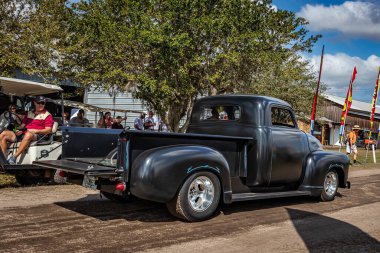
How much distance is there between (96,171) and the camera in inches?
202

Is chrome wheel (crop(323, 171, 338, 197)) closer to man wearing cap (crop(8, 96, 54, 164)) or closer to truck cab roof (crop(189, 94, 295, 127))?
truck cab roof (crop(189, 94, 295, 127))

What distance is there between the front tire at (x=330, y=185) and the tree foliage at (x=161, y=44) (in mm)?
7506

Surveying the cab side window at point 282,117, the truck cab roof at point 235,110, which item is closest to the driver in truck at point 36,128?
the truck cab roof at point 235,110

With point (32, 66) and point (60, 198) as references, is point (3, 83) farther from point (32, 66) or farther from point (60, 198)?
point (32, 66)

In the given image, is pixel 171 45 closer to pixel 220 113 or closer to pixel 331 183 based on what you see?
pixel 220 113

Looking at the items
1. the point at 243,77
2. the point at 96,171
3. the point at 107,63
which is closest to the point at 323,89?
the point at 243,77

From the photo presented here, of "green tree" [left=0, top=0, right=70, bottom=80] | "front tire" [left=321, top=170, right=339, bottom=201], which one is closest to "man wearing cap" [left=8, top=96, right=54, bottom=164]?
"front tire" [left=321, top=170, right=339, bottom=201]

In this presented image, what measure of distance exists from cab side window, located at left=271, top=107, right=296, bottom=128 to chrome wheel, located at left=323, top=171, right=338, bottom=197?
1.37 m

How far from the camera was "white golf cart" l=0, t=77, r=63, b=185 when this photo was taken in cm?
806

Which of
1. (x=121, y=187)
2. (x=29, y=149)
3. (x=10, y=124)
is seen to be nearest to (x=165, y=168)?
(x=121, y=187)

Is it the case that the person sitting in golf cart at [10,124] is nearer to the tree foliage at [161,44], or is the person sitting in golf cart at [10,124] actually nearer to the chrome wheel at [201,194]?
the chrome wheel at [201,194]

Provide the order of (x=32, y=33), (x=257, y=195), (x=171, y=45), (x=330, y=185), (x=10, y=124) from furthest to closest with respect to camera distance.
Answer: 1. (x=32, y=33)
2. (x=171, y=45)
3. (x=10, y=124)
4. (x=330, y=185)
5. (x=257, y=195)

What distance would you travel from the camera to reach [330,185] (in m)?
8.16

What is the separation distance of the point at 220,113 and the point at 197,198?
2.14 m
